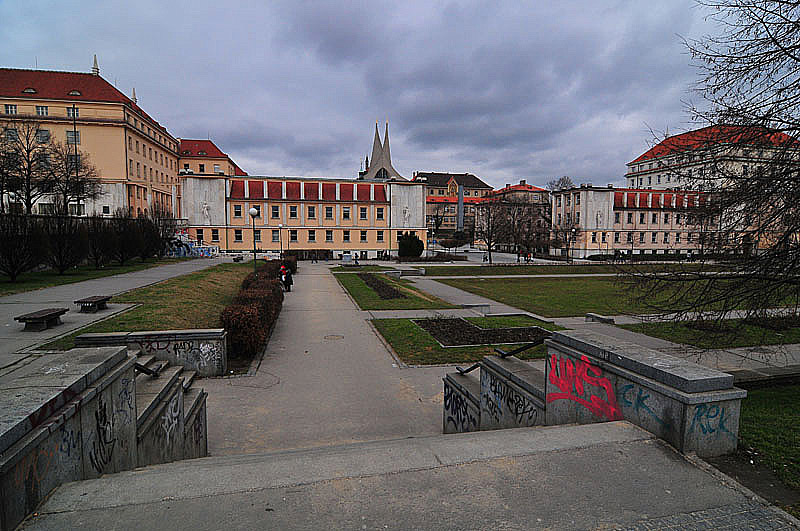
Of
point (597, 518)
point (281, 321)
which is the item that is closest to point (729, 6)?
point (597, 518)

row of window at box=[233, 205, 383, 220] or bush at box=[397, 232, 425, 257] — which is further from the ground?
row of window at box=[233, 205, 383, 220]

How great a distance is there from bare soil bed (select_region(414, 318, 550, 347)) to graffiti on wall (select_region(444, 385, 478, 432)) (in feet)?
13.2

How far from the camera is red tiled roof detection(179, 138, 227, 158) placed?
89306 mm

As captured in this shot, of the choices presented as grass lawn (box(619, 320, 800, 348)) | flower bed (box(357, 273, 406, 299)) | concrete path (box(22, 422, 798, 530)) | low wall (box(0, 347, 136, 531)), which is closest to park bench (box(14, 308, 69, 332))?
low wall (box(0, 347, 136, 531))

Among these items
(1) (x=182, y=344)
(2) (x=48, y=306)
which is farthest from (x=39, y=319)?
(1) (x=182, y=344)

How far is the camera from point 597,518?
2.73 metres

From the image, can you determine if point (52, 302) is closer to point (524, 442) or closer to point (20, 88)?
point (524, 442)

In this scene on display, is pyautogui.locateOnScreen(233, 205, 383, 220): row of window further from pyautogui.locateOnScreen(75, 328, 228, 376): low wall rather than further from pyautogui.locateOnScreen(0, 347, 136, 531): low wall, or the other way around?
pyautogui.locateOnScreen(0, 347, 136, 531): low wall

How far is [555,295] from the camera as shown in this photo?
891 inches

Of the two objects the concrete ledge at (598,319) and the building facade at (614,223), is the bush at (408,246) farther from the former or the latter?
the concrete ledge at (598,319)

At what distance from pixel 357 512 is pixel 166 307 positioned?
11.9 meters

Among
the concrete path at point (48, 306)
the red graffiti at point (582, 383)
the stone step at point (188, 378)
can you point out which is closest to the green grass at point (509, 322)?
the stone step at point (188, 378)

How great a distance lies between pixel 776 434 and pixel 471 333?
8.62 metres

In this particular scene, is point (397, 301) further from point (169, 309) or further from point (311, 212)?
point (311, 212)
